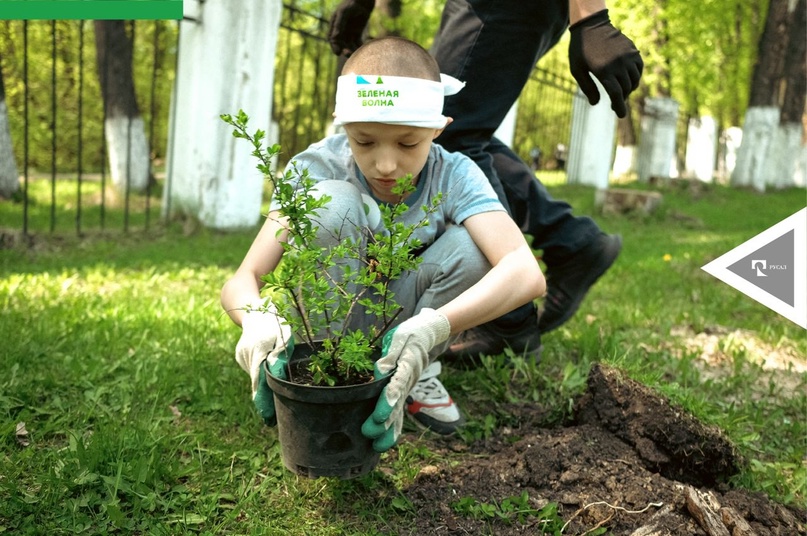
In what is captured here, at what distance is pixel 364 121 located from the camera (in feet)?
6.34

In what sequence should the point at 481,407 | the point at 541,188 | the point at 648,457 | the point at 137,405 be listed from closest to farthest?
the point at 648,457
the point at 137,405
the point at 481,407
the point at 541,188

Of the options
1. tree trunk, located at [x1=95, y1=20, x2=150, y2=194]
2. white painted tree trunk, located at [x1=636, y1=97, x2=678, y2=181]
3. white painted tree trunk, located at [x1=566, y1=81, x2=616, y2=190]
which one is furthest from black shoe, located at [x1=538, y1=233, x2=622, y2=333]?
white painted tree trunk, located at [x1=636, y1=97, x2=678, y2=181]

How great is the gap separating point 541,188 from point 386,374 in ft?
4.74

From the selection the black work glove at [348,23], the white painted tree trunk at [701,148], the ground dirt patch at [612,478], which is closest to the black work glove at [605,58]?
the ground dirt patch at [612,478]

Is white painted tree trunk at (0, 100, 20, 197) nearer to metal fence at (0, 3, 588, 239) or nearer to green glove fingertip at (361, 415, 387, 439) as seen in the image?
metal fence at (0, 3, 588, 239)

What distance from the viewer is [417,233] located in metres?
2.21

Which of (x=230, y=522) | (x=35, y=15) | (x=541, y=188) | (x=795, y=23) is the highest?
(x=795, y=23)

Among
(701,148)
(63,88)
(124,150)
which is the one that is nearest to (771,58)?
(701,148)

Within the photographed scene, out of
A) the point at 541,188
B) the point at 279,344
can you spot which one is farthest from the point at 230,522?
the point at 541,188

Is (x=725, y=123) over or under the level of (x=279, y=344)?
over

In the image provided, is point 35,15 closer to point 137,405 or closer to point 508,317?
point 137,405

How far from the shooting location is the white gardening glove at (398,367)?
5.48 feet

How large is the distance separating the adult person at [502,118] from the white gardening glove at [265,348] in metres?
1.13

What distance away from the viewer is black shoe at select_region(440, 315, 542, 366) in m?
2.78
